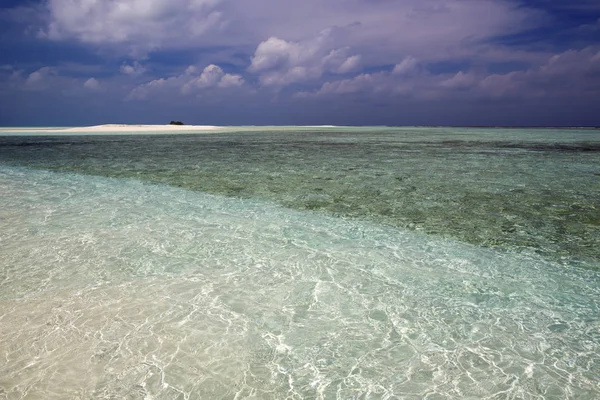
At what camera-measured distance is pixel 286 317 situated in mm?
3648

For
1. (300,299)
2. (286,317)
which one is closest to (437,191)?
(300,299)

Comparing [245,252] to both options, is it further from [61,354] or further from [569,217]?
[569,217]

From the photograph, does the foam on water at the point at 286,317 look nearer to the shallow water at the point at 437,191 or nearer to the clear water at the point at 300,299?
the clear water at the point at 300,299

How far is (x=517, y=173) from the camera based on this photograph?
43.0 ft

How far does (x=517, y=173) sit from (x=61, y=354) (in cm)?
1371

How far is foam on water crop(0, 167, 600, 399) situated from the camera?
2746mm

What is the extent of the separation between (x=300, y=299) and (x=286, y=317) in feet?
1.33

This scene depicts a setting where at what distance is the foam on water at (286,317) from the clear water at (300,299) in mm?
18

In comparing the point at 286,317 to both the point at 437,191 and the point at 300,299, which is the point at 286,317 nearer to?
the point at 300,299

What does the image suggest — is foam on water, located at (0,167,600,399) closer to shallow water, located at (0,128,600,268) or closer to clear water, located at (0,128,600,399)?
clear water, located at (0,128,600,399)

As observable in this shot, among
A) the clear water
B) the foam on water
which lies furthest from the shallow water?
the foam on water

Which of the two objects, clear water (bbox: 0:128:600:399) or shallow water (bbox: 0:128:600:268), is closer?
clear water (bbox: 0:128:600:399)

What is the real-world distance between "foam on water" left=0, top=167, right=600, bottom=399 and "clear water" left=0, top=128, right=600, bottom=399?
0.02 meters

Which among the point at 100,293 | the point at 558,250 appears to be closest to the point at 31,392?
the point at 100,293
